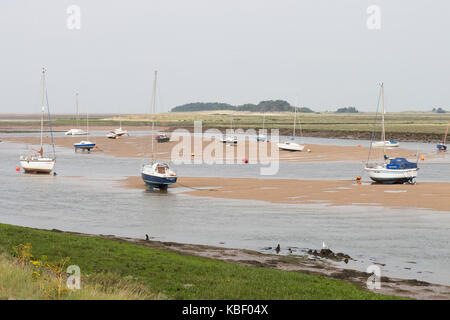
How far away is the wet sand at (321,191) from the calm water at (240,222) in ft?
7.51

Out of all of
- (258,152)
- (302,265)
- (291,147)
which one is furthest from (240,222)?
(291,147)

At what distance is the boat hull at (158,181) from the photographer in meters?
47.6

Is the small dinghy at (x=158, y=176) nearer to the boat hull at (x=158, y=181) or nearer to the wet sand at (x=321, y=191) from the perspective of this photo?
the boat hull at (x=158, y=181)

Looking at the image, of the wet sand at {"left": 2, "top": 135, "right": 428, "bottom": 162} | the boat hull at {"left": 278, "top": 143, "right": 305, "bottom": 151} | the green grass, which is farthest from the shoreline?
the boat hull at {"left": 278, "top": 143, "right": 305, "bottom": 151}

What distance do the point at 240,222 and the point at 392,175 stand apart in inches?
863

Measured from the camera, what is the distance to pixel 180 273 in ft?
58.0

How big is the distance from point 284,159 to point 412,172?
31.5 m

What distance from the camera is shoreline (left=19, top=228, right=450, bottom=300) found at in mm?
18344

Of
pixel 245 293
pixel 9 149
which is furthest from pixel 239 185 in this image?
pixel 9 149

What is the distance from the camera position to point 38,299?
37.1ft

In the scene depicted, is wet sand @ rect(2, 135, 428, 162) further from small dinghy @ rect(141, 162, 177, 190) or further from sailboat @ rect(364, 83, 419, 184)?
small dinghy @ rect(141, 162, 177, 190)

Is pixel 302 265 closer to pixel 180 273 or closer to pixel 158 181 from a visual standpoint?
pixel 180 273

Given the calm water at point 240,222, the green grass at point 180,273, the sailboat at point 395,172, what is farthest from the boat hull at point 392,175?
the green grass at point 180,273

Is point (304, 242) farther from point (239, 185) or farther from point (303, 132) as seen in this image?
point (303, 132)
